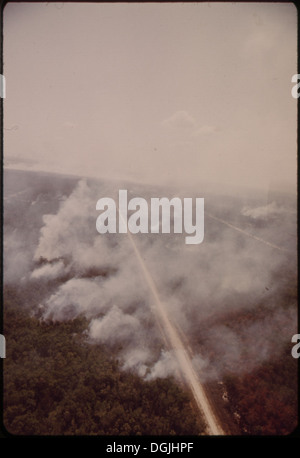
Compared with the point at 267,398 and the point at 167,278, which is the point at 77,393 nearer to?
the point at 167,278

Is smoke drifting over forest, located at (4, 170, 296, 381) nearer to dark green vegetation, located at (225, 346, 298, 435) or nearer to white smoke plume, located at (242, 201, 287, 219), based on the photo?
white smoke plume, located at (242, 201, 287, 219)

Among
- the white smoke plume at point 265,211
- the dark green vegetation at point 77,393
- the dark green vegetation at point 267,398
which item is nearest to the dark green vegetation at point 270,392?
the dark green vegetation at point 267,398

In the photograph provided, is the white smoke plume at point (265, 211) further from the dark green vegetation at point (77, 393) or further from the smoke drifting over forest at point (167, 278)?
the dark green vegetation at point (77, 393)

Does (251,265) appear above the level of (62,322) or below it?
above
